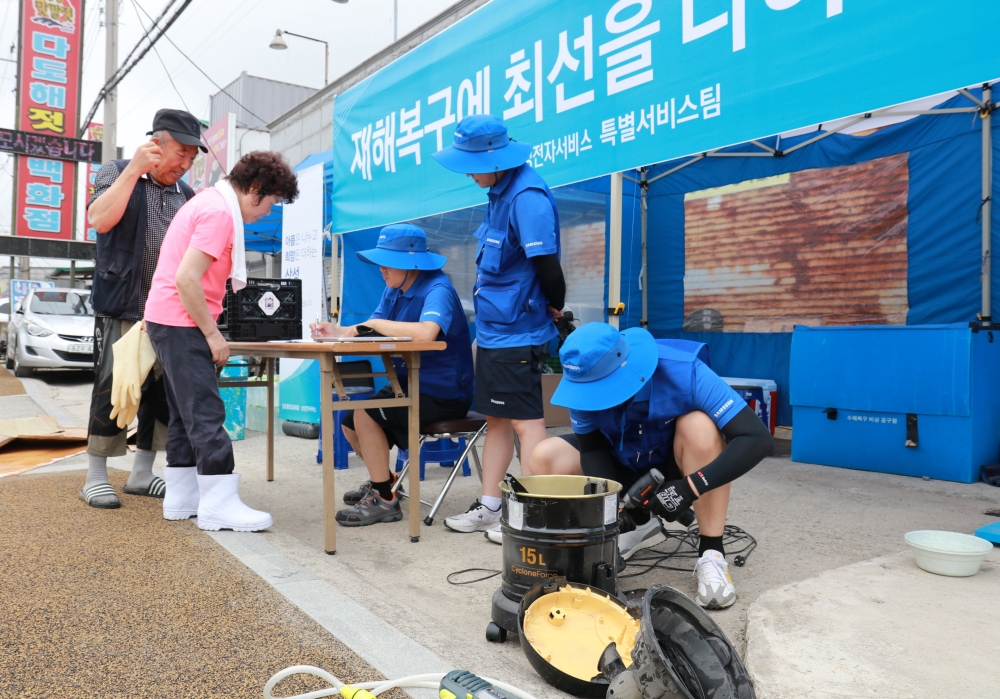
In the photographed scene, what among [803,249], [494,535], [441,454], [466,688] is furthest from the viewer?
[803,249]

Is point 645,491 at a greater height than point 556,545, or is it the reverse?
point 645,491

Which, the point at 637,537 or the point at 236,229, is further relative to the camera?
the point at 236,229

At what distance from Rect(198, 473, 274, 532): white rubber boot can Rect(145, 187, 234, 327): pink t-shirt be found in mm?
640

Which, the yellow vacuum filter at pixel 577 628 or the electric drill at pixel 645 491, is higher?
the electric drill at pixel 645 491

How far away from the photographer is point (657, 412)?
7.18 ft

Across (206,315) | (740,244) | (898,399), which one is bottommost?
(898,399)

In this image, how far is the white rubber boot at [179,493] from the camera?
3020mm

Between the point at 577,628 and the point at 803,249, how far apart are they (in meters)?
4.53

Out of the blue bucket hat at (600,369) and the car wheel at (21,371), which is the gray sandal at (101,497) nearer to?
the blue bucket hat at (600,369)

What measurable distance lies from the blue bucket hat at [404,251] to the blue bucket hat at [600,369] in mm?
1384

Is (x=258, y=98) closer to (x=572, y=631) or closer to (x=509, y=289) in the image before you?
(x=509, y=289)

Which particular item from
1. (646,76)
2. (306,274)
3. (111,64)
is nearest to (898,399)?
(646,76)

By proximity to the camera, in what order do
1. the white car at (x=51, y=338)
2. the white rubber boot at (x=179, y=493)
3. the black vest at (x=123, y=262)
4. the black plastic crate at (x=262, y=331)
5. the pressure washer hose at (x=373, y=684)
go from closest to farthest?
the pressure washer hose at (x=373, y=684)
the white rubber boot at (x=179, y=493)
the black vest at (x=123, y=262)
the black plastic crate at (x=262, y=331)
the white car at (x=51, y=338)

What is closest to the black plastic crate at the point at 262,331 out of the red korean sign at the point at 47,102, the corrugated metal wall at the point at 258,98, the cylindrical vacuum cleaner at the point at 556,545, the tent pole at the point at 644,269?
the cylindrical vacuum cleaner at the point at 556,545
